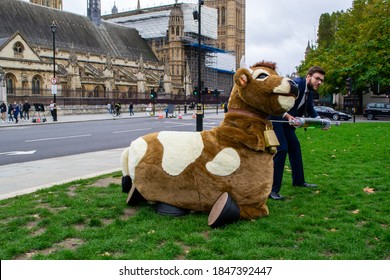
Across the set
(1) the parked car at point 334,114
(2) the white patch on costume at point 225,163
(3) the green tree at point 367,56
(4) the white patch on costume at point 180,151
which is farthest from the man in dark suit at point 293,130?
(3) the green tree at point 367,56

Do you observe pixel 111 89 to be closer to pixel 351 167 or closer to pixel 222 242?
pixel 351 167

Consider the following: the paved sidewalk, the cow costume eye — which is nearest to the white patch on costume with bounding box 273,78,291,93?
the cow costume eye

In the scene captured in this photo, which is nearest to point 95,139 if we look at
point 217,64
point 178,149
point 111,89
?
point 178,149

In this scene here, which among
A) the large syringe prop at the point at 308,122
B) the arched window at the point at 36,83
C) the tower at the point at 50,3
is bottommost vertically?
the large syringe prop at the point at 308,122

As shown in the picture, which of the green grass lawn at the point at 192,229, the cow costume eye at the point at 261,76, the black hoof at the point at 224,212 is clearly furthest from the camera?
the cow costume eye at the point at 261,76

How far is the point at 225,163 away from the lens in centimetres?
521

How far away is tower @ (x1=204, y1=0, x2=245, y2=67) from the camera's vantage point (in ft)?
389

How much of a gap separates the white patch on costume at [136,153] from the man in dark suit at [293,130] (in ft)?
6.63

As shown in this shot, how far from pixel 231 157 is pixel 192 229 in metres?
0.96

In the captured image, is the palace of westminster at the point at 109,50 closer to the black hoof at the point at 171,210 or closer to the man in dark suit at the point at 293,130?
the man in dark suit at the point at 293,130

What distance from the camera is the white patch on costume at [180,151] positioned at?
17.7 ft

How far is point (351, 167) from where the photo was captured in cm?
930

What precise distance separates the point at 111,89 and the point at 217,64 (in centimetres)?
5361

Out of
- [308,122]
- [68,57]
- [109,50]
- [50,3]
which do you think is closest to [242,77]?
[308,122]
